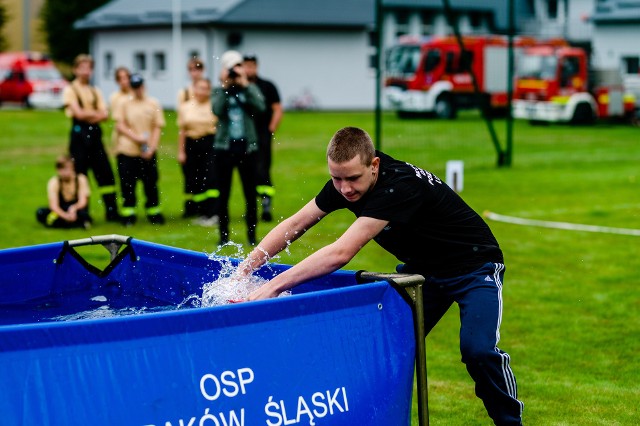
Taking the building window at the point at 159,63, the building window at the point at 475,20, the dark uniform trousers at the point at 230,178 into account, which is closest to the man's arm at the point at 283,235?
the dark uniform trousers at the point at 230,178

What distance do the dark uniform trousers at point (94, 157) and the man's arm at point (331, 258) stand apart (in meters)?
10.3

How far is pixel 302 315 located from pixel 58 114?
135 feet

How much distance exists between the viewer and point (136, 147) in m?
14.1

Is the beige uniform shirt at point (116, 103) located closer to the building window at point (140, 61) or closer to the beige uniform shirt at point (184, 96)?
the beige uniform shirt at point (184, 96)

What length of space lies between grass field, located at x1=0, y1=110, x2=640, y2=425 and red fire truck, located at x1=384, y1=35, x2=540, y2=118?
568 cm

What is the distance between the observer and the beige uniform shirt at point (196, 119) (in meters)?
14.2

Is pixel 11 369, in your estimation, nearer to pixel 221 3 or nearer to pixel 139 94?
pixel 139 94

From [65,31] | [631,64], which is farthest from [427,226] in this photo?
[65,31]

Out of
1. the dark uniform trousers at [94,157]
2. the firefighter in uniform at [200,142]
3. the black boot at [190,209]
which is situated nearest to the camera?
the firefighter in uniform at [200,142]

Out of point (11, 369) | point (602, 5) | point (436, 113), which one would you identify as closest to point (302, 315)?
point (11, 369)

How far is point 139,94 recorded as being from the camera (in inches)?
564

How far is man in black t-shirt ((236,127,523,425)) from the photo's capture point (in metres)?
4.84

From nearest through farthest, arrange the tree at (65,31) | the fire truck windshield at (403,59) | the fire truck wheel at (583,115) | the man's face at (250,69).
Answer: the man's face at (250,69) < the fire truck wheel at (583,115) < the fire truck windshield at (403,59) < the tree at (65,31)

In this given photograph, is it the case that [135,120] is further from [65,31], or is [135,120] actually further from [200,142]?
[65,31]
